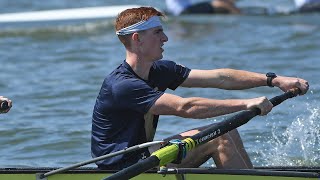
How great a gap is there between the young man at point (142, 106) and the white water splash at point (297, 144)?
1931mm

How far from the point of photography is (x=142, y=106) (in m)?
5.38

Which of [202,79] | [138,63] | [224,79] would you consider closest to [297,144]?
[224,79]

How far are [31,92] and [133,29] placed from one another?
5660mm

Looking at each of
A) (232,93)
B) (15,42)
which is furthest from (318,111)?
(15,42)

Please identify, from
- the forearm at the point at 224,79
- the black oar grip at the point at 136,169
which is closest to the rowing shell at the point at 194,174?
the black oar grip at the point at 136,169

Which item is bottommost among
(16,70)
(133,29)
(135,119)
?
(16,70)

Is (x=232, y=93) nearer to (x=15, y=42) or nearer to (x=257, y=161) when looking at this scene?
(x=257, y=161)

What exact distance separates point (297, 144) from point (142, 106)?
8.79 feet

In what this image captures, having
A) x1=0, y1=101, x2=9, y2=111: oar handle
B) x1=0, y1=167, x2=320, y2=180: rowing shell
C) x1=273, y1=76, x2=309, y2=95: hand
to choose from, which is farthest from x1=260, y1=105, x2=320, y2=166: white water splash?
x1=0, y1=101, x2=9, y2=111: oar handle

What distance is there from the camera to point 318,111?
8227 mm

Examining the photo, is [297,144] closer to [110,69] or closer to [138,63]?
[138,63]

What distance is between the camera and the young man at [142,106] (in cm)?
537

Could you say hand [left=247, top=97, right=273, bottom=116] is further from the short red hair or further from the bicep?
the short red hair

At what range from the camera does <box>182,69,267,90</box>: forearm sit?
238 inches
